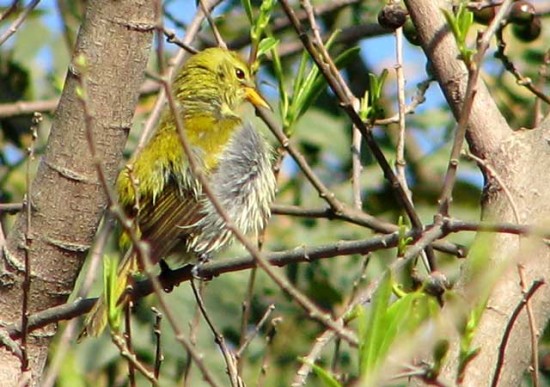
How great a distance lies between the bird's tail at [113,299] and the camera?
12.6 feet

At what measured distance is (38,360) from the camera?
3.96 metres

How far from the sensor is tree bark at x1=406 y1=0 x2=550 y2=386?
348cm

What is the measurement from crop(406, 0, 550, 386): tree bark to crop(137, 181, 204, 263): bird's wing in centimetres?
155

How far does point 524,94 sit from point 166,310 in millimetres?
4758

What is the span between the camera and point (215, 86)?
631 centimetres

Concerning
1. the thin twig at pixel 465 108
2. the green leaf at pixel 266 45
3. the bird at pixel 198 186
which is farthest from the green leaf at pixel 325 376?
the bird at pixel 198 186

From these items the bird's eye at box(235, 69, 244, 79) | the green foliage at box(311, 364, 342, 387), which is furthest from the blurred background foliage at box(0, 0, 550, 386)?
the green foliage at box(311, 364, 342, 387)

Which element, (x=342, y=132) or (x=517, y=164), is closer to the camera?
(x=517, y=164)

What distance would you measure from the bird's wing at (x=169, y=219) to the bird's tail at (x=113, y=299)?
0.99ft

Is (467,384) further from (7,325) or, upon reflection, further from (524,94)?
(524,94)

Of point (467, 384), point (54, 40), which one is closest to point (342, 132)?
point (54, 40)

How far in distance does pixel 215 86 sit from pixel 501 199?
2.73 m

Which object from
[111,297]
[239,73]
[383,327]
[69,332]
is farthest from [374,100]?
[239,73]

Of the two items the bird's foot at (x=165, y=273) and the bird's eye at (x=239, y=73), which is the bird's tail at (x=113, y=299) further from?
the bird's eye at (x=239, y=73)
